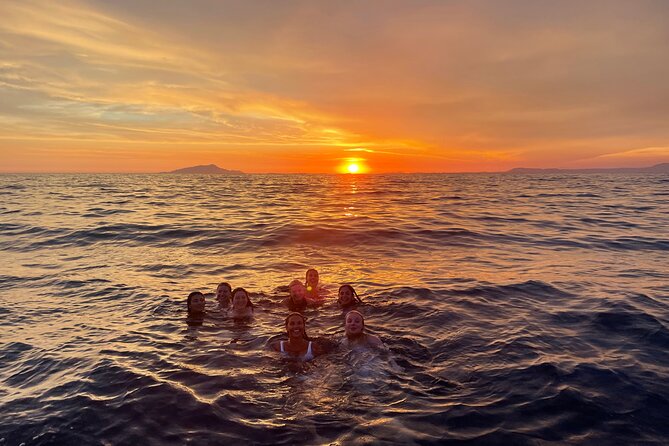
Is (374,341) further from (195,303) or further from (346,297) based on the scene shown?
(195,303)

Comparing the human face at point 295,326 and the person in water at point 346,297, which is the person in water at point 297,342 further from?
the person in water at point 346,297

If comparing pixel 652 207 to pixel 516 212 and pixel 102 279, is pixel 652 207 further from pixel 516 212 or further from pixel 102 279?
pixel 102 279

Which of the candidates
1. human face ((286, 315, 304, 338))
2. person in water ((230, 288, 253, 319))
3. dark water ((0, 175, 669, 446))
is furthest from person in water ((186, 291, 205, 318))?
human face ((286, 315, 304, 338))

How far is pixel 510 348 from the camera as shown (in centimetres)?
924

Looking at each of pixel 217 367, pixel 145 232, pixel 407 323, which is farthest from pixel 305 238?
pixel 217 367

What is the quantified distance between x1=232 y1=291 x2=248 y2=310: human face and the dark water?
67 cm

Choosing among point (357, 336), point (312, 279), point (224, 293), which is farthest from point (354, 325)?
point (224, 293)

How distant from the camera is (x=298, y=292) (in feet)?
40.4

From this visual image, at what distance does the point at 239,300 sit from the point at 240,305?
168mm

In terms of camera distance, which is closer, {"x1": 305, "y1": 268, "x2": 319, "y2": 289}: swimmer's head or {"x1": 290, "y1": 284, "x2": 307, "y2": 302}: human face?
{"x1": 290, "y1": 284, "x2": 307, "y2": 302}: human face

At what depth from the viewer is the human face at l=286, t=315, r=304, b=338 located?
9.24 m

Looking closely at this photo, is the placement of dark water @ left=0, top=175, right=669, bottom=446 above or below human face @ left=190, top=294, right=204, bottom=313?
below

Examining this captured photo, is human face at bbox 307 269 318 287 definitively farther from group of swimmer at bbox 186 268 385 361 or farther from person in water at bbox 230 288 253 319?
person in water at bbox 230 288 253 319

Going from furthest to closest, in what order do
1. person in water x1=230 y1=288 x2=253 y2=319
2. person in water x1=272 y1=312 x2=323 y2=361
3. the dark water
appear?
person in water x1=230 y1=288 x2=253 y2=319 < person in water x1=272 y1=312 x2=323 y2=361 < the dark water
